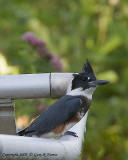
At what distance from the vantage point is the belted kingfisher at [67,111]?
2.34m

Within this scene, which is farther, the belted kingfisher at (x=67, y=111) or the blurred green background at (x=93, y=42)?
the blurred green background at (x=93, y=42)

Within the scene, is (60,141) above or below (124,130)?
above

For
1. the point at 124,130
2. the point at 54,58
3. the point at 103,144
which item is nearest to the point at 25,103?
the point at 54,58

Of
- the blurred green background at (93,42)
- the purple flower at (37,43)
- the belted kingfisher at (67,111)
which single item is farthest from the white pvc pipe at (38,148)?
the blurred green background at (93,42)

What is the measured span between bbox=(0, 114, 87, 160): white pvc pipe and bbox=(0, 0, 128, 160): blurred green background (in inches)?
105

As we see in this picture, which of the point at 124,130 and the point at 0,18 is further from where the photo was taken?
the point at 0,18

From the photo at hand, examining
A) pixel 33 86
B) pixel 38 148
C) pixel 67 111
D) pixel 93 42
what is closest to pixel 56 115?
pixel 67 111

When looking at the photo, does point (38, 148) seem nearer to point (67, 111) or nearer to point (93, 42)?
point (67, 111)

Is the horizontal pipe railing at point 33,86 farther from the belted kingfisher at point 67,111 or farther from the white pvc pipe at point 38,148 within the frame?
the white pvc pipe at point 38,148

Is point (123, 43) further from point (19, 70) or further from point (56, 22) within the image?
point (19, 70)

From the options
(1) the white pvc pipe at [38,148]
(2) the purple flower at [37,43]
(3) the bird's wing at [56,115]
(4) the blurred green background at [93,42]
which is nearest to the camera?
(1) the white pvc pipe at [38,148]

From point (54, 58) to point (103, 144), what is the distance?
2.66 feet

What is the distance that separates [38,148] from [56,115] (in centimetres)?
41

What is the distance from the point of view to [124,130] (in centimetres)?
506
